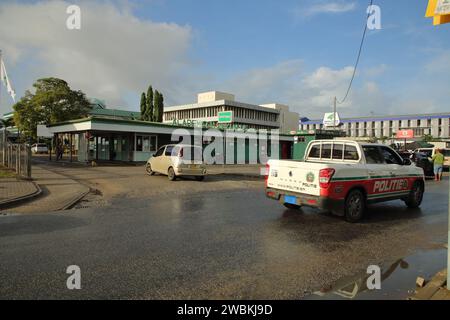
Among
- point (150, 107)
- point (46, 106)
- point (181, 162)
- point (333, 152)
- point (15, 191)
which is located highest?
point (150, 107)

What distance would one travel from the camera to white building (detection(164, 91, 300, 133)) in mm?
103625

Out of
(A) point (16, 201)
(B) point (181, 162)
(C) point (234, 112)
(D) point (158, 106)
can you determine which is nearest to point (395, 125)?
(C) point (234, 112)

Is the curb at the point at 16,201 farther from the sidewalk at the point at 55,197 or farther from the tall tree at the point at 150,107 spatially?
the tall tree at the point at 150,107

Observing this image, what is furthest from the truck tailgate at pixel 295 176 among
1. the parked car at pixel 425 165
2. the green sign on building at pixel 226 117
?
the green sign on building at pixel 226 117

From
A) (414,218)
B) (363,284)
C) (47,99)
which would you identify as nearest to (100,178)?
(414,218)

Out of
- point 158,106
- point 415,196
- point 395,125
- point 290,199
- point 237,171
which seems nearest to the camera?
point 290,199

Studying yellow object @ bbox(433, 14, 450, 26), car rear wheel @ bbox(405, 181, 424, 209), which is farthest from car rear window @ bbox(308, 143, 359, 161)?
yellow object @ bbox(433, 14, 450, 26)

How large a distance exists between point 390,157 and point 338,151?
1606 millimetres

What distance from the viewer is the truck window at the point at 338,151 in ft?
29.4

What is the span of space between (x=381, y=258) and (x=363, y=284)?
1.32 meters

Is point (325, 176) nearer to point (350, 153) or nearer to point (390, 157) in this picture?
point (350, 153)

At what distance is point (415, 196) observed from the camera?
10.0m

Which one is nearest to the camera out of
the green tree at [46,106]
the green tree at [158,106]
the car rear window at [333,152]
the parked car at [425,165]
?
the car rear window at [333,152]

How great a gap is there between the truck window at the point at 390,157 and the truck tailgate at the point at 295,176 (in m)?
2.74
